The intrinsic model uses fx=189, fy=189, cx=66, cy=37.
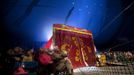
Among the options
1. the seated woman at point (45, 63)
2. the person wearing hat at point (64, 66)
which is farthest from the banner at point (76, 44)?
the seated woman at point (45, 63)

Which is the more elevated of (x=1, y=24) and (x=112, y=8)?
(x=112, y=8)

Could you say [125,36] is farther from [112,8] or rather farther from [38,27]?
[38,27]

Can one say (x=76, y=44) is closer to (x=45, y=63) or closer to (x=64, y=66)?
(x=64, y=66)

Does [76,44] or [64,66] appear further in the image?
[76,44]

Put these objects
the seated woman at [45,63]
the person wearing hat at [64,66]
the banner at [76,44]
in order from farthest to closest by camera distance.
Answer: the banner at [76,44]
the person wearing hat at [64,66]
the seated woman at [45,63]

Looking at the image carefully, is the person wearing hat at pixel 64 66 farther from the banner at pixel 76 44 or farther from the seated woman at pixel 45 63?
the banner at pixel 76 44

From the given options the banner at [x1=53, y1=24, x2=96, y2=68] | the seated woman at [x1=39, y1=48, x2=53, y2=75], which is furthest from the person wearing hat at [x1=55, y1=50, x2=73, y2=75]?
the banner at [x1=53, y1=24, x2=96, y2=68]

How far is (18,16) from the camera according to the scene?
11.8 meters

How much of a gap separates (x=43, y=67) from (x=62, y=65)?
0.62 meters

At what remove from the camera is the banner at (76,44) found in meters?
9.19

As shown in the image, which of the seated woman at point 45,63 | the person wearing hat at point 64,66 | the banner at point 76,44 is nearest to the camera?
the seated woman at point 45,63

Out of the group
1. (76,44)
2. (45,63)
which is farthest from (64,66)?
(76,44)

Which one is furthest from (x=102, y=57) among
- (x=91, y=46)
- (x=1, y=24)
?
(x=1, y=24)

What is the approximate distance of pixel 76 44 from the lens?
32.8ft
